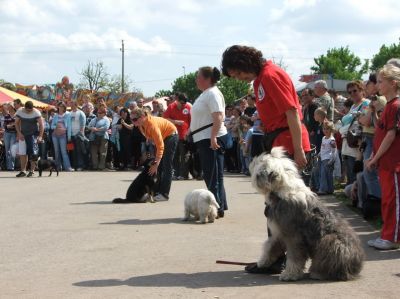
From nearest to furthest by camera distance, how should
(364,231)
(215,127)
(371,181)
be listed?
(364,231), (371,181), (215,127)

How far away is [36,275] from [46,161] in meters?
12.5

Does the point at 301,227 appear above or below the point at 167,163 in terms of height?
below

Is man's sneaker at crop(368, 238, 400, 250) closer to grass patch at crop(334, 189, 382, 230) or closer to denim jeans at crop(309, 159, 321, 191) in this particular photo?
grass patch at crop(334, 189, 382, 230)

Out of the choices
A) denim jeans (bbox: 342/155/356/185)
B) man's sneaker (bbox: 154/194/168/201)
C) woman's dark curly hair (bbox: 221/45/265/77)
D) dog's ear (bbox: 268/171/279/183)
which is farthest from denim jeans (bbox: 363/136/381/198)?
man's sneaker (bbox: 154/194/168/201)

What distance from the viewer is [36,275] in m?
5.99

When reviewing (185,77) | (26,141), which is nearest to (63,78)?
(26,141)

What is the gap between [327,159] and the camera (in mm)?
12547

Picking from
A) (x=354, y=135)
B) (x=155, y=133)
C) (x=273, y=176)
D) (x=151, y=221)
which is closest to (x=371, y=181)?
(x=354, y=135)

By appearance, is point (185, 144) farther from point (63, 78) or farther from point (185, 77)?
point (185, 77)

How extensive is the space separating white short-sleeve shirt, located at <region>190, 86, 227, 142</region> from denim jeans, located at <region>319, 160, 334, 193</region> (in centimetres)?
369

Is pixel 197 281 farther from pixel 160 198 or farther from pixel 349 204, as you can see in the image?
pixel 160 198

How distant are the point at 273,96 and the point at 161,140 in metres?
5.31

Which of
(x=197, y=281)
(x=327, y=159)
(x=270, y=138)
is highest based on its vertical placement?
(x=270, y=138)

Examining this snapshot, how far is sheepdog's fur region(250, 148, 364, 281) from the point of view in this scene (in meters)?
5.48
